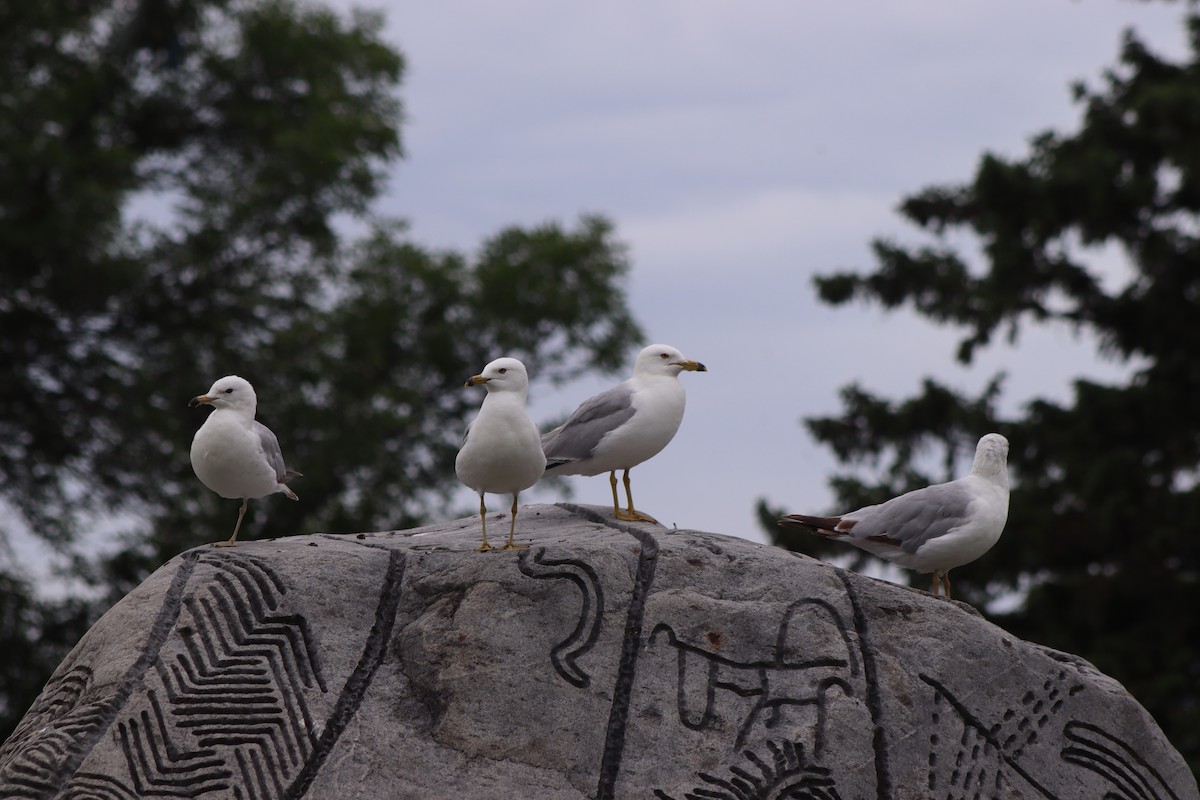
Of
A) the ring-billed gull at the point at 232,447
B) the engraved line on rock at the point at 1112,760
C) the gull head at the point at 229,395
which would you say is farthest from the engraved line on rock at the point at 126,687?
the engraved line on rock at the point at 1112,760

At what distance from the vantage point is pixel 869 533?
28.6 ft

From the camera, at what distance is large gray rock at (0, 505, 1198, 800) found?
303 inches

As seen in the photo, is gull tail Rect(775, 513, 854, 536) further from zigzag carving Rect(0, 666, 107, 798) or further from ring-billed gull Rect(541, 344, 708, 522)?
zigzag carving Rect(0, 666, 107, 798)

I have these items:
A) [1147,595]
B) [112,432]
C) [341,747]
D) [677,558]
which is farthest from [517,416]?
[112,432]

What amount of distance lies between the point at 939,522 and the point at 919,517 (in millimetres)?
108

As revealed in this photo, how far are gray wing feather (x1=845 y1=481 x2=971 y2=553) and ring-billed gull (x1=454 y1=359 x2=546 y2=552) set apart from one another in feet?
5.88

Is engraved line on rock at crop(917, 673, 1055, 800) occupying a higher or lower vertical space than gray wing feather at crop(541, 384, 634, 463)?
lower

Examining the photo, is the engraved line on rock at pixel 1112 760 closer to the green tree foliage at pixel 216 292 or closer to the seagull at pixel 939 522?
the seagull at pixel 939 522

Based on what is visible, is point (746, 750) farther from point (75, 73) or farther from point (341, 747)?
point (75, 73)

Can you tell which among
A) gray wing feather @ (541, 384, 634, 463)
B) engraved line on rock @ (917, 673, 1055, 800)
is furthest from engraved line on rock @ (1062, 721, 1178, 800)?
gray wing feather @ (541, 384, 634, 463)

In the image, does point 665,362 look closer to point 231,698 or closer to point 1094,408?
point 231,698

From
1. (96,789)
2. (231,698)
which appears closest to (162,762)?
(96,789)

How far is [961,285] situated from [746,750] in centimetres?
1023

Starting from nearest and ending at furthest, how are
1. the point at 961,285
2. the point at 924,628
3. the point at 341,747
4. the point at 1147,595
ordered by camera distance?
the point at 341,747 → the point at 924,628 → the point at 1147,595 → the point at 961,285
